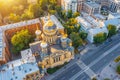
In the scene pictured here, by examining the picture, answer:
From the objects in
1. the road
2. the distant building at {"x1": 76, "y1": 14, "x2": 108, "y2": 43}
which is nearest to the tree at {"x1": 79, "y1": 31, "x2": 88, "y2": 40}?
the distant building at {"x1": 76, "y1": 14, "x2": 108, "y2": 43}

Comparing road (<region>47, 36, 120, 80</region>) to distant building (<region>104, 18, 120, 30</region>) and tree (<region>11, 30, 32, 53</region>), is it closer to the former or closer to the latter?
distant building (<region>104, 18, 120, 30</region>)

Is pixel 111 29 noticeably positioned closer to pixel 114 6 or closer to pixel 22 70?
pixel 114 6

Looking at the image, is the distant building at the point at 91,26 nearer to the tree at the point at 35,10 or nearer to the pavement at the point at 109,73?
the pavement at the point at 109,73

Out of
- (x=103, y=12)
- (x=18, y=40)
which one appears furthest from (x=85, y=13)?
(x=18, y=40)

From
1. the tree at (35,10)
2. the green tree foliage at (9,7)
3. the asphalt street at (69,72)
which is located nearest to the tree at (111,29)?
the asphalt street at (69,72)

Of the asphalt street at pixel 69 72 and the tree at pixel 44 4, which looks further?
the tree at pixel 44 4
